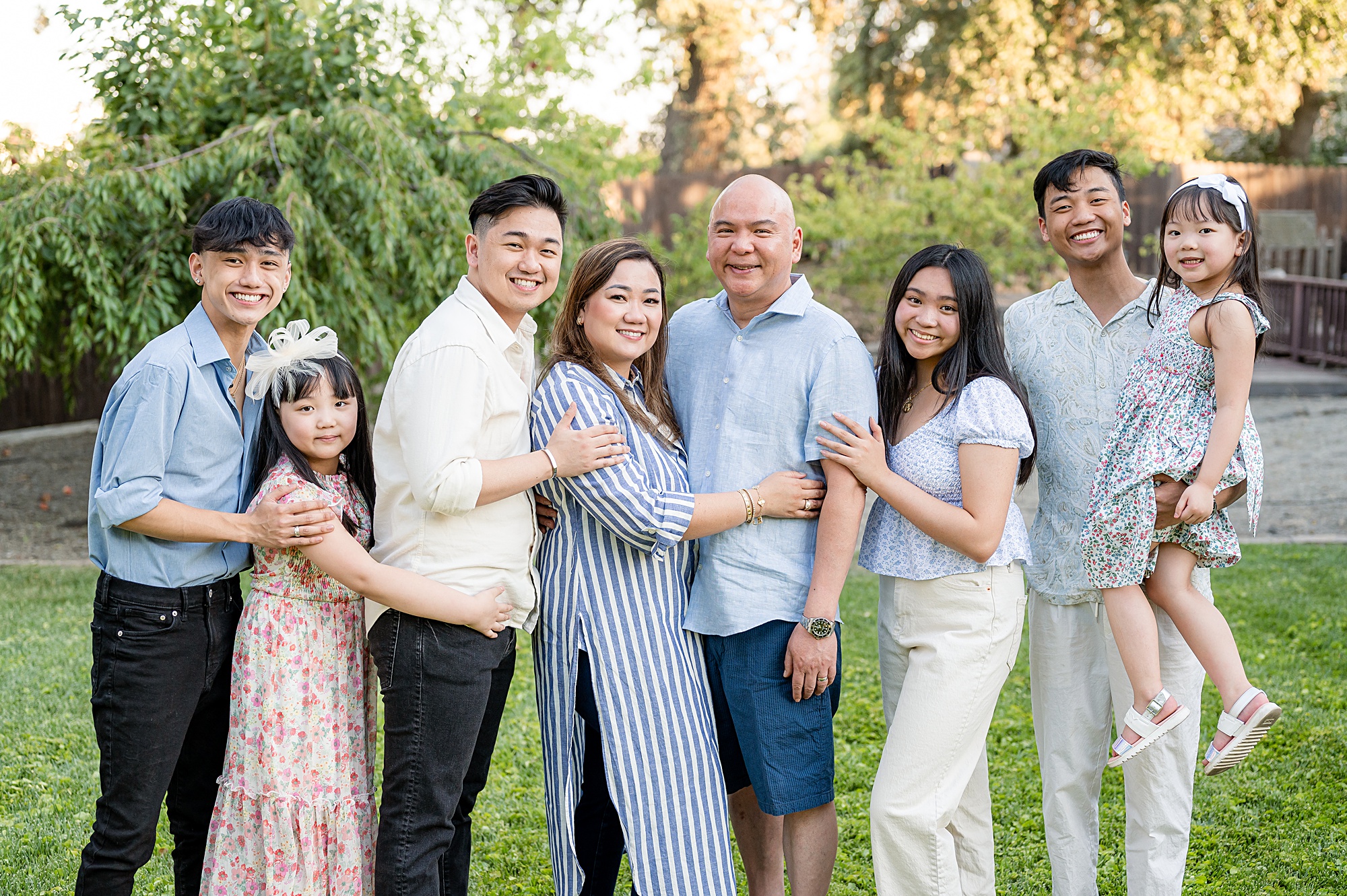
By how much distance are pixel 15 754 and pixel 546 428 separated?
131 inches

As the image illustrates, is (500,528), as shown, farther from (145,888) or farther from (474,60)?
Result: (474,60)

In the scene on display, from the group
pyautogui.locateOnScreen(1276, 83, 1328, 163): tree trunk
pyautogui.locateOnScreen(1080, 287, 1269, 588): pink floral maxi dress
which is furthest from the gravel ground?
pyautogui.locateOnScreen(1276, 83, 1328, 163): tree trunk

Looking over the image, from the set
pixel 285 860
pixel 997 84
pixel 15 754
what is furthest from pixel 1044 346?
pixel 997 84

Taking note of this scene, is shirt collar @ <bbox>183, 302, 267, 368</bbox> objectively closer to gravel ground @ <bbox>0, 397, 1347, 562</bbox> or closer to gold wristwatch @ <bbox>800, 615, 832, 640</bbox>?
gold wristwatch @ <bbox>800, 615, 832, 640</bbox>

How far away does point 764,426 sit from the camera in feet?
9.55

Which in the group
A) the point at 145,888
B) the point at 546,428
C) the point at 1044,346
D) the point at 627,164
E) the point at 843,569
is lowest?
the point at 145,888

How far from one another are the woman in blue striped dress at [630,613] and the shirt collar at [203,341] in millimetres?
761

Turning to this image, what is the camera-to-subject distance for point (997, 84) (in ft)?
61.1

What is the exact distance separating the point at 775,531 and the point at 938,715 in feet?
1.97

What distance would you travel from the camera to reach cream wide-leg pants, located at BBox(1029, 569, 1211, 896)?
3070mm

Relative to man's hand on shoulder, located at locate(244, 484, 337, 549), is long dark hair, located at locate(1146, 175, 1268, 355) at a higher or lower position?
higher

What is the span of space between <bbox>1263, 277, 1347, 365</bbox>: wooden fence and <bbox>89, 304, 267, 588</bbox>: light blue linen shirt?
15113mm

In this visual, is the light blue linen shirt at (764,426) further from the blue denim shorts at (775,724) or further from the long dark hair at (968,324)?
the long dark hair at (968,324)

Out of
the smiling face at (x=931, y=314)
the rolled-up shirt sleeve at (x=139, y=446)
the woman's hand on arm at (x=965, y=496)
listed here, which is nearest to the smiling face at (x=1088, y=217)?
the smiling face at (x=931, y=314)
